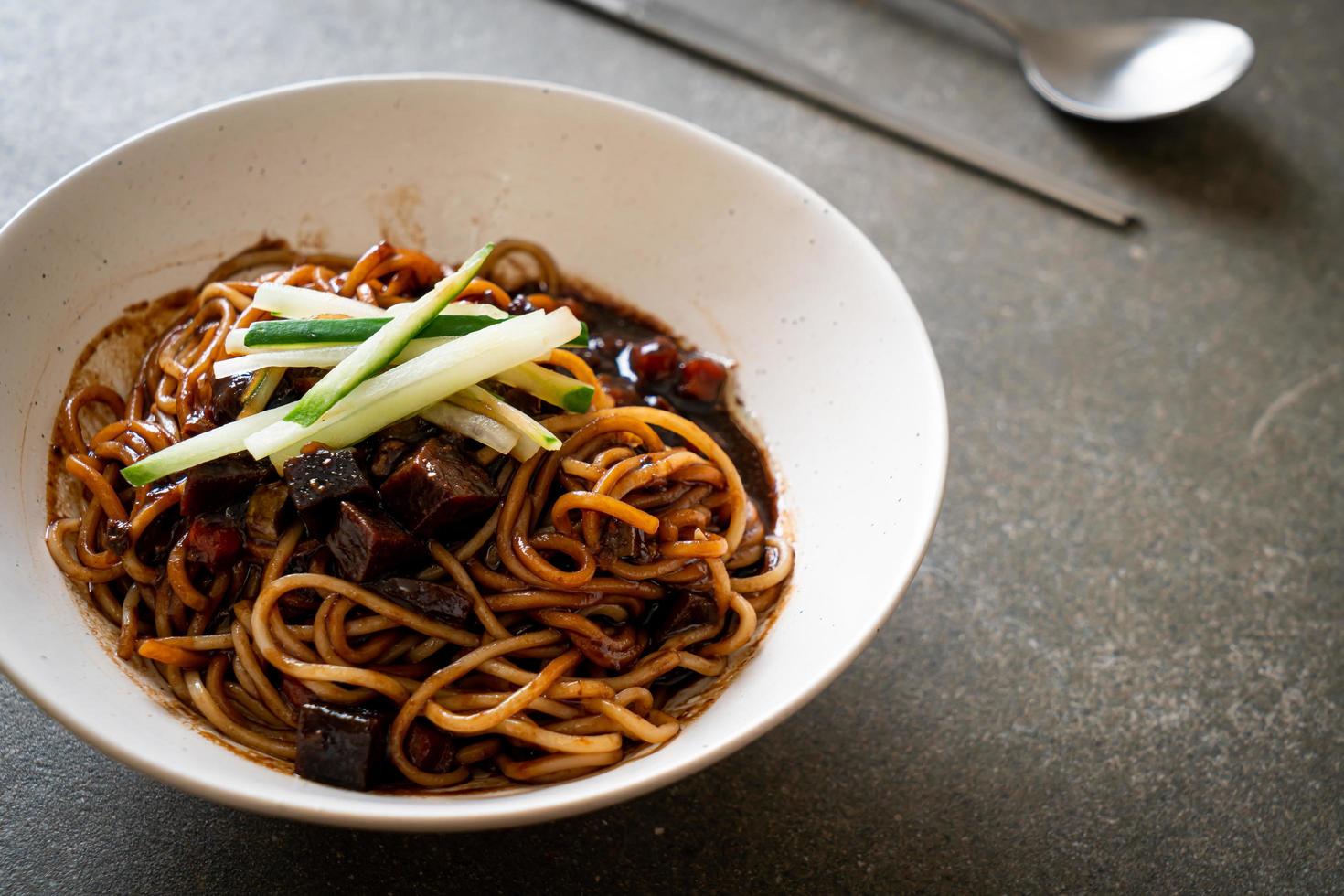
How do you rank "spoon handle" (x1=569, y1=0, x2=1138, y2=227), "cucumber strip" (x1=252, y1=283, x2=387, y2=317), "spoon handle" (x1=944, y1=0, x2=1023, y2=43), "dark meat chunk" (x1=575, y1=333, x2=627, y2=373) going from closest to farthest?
"cucumber strip" (x1=252, y1=283, x2=387, y2=317) → "dark meat chunk" (x1=575, y1=333, x2=627, y2=373) → "spoon handle" (x1=569, y1=0, x2=1138, y2=227) → "spoon handle" (x1=944, y1=0, x2=1023, y2=43)

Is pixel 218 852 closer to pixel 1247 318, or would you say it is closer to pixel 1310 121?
pixel 1247 318

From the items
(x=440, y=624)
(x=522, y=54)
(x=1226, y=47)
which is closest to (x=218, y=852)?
(x=440, y=624)

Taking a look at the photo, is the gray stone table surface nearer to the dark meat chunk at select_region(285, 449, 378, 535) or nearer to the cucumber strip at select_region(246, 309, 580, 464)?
the dark meat chunk at select_region(285, 449, 378, 535)

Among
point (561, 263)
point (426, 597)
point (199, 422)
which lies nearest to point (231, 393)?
point (199, 422)

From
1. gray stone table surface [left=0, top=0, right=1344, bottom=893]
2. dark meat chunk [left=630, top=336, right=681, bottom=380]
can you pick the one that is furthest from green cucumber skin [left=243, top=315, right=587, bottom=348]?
gray stone table surface [left=0, top=0, right=1344, bottom=893]

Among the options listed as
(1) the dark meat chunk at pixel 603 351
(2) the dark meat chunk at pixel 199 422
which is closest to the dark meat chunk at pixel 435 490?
(2) the dark meat chunk at pixel 199 422

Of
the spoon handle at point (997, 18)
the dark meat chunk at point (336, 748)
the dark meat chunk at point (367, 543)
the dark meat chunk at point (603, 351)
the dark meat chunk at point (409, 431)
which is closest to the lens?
the dark meat chunk at point (336, 748)

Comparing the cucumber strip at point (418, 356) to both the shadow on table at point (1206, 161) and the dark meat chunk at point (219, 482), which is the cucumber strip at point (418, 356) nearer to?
the dark meat chunk at point (219, 482)
